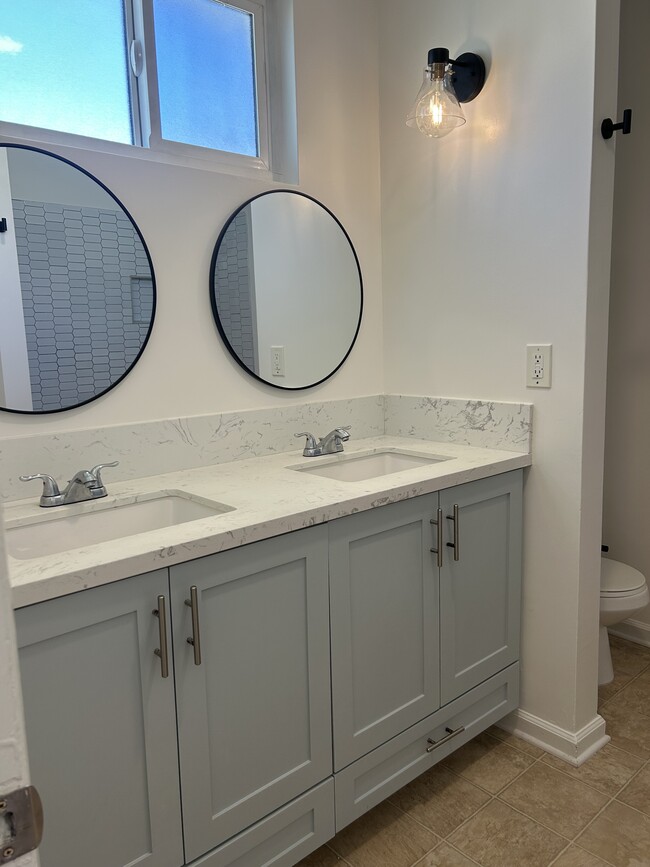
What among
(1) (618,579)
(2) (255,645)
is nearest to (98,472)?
(2) (255,645)

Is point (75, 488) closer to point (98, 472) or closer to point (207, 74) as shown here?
point (98, 472)

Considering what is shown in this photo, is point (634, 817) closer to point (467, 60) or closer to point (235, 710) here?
point (235, 710)

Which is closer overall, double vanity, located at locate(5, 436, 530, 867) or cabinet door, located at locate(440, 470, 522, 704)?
double vanity, located at locate(5, 436, 530, 867)

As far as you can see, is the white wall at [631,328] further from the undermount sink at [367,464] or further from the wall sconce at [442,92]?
the undermount sink at [367,464]

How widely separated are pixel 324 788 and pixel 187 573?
710 millimetres

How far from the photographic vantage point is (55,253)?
163 cm

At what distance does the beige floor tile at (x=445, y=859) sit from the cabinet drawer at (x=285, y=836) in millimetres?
268

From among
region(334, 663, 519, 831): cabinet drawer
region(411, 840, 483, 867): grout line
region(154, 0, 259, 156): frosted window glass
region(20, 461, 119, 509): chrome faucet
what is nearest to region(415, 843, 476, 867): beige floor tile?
region(411, 840, 483, 867): grout line

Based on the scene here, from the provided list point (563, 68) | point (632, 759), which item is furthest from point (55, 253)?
point (632, 759)

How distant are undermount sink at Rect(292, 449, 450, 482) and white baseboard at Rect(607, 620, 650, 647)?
1.36 m

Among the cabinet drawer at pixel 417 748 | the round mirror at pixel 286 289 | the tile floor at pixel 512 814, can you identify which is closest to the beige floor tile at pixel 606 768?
the tile floor at pixel 512 814

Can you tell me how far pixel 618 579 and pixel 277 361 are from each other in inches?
58.0

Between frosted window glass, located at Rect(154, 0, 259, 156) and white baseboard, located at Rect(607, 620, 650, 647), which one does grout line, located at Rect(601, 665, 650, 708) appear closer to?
white baseboard, located at Rect(607, 620, 650, 647)

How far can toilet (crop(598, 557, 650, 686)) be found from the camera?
2.25 metres
